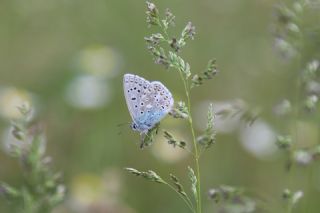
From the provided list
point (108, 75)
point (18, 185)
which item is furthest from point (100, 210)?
point (108, 75)

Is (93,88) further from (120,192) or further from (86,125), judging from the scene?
(120,192)

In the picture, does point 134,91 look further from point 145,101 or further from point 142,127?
point 142,127

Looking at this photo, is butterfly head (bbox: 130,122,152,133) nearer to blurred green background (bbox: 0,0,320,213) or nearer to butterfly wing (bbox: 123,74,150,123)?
butterfly wing (bbox: 123,74,150,123)

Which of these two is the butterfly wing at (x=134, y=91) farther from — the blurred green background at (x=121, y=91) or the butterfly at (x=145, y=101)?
the blurred green background at (x=121, y=91)

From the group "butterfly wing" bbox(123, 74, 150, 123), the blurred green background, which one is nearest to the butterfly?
"butterfly wing" bbox(123, 74, 150, 123)

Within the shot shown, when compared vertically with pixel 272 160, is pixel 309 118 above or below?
above

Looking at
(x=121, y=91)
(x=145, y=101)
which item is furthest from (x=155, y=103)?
(x=121, y=91)

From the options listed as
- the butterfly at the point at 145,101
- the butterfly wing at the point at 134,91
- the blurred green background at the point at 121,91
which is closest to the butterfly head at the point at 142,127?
the butterfly at the point at 145,101
